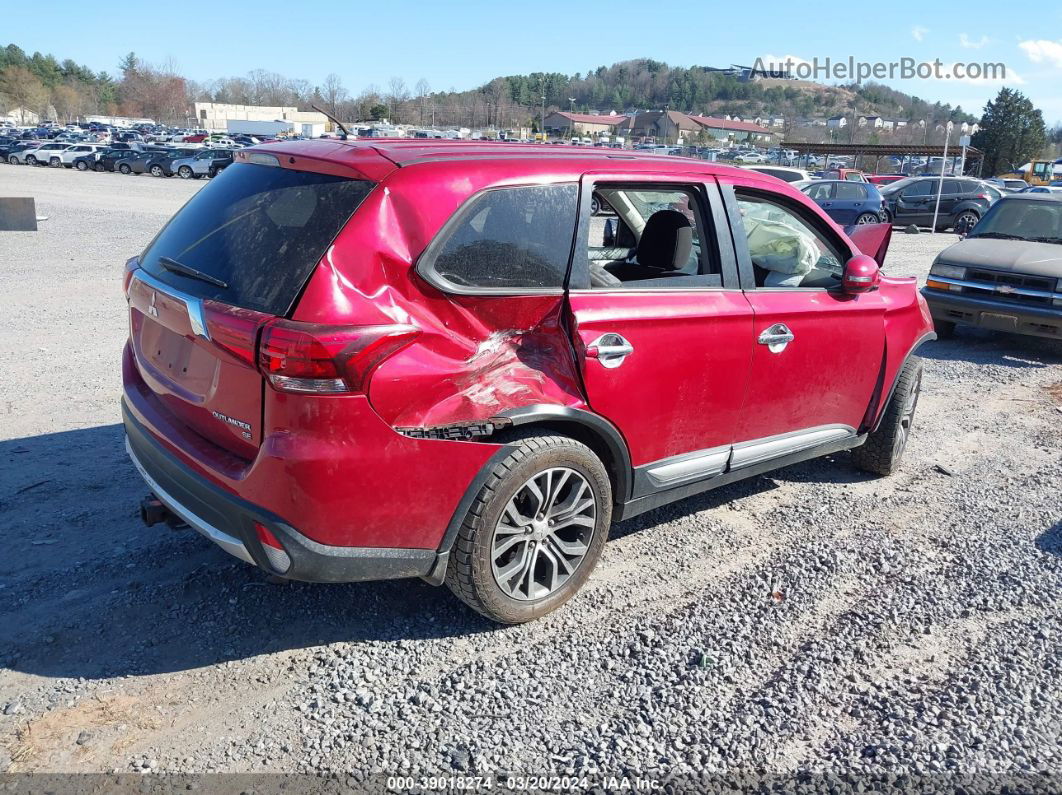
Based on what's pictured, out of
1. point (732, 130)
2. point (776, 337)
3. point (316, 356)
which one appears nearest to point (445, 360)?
point (316, 356)

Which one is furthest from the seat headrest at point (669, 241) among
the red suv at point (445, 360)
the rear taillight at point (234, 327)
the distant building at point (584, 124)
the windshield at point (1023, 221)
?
the distant building at point (584, 124)

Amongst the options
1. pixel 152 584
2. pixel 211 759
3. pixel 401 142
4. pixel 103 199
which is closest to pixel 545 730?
pixel 211 759

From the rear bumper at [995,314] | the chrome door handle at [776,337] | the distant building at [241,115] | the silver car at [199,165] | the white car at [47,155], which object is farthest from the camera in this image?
the distant building at [241,115]

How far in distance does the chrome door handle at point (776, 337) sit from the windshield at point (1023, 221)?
711cm

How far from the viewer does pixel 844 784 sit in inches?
110

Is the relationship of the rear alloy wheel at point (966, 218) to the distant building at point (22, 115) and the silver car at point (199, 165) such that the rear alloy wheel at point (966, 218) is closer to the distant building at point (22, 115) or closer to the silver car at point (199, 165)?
the silver car at point (199, 165)

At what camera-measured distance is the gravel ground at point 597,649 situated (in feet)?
9.49

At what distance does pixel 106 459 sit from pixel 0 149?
53.8 metres

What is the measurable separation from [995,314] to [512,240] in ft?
24.5

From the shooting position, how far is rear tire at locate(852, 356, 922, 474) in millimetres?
5277

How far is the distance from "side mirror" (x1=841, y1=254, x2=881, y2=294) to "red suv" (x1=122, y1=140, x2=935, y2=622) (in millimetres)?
375

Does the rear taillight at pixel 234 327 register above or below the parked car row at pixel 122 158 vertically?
above

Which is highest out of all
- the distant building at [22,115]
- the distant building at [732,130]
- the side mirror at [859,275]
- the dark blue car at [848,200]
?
the distant building at [732,130]

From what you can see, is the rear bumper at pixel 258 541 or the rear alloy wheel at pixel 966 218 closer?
the rear bumper at pixel 258 541
